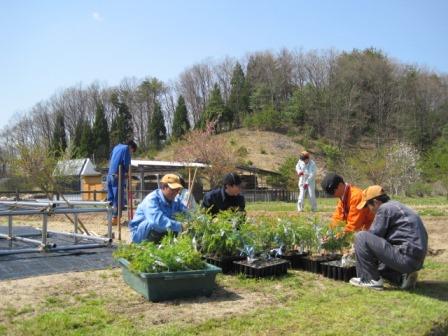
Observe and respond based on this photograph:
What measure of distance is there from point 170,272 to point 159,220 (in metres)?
1.12

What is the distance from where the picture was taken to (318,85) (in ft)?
208

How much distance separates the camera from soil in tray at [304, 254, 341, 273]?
17.5 feet

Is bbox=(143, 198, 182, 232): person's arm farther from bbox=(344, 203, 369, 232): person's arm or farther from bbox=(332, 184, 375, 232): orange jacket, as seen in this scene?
bbox=(344, 203, 369, 232): person's arm

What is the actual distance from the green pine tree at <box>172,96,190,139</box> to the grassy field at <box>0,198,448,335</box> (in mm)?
54797

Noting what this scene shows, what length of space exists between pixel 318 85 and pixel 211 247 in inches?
2378

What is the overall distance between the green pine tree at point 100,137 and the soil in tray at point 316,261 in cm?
5498

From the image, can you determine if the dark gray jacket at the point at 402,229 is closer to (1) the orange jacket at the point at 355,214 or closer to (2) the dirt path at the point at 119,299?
(1) the orange jacket at the point at 355,214

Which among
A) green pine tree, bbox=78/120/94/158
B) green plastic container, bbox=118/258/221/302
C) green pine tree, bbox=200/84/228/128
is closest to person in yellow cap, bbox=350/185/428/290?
green plastic container, bbox=118/258/221/302

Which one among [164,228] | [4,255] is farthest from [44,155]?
[164,228]

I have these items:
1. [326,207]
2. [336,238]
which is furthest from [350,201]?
[326,207]

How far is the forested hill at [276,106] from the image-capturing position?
186 ft

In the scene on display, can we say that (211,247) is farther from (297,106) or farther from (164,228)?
(297,106)

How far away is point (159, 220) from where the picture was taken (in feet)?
16.6

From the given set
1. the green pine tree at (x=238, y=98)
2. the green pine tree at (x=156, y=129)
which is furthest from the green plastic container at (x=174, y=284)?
the green pine tree at (x=238, y=98)
